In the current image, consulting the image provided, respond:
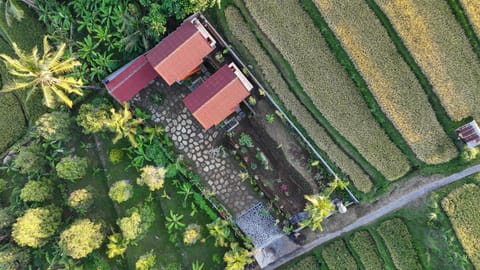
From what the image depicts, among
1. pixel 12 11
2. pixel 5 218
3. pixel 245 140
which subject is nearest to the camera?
pixel 5 218

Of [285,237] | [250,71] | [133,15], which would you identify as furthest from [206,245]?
[133,15]

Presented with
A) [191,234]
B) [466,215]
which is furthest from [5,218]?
[466,215]

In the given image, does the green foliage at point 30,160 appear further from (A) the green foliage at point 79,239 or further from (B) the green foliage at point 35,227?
(A) the green foliage at point 79,239

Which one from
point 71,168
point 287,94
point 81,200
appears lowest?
point 287,94

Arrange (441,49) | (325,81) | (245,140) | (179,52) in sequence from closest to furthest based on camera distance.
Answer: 1. (441,49)
2. (179,52)
3. (325,81)
4. (245,140)

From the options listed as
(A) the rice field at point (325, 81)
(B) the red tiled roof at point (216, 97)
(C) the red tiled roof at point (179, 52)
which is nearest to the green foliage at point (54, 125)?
(C) the red tiled roof at point (179, 52)

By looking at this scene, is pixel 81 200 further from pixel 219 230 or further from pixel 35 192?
pixel 219 230
